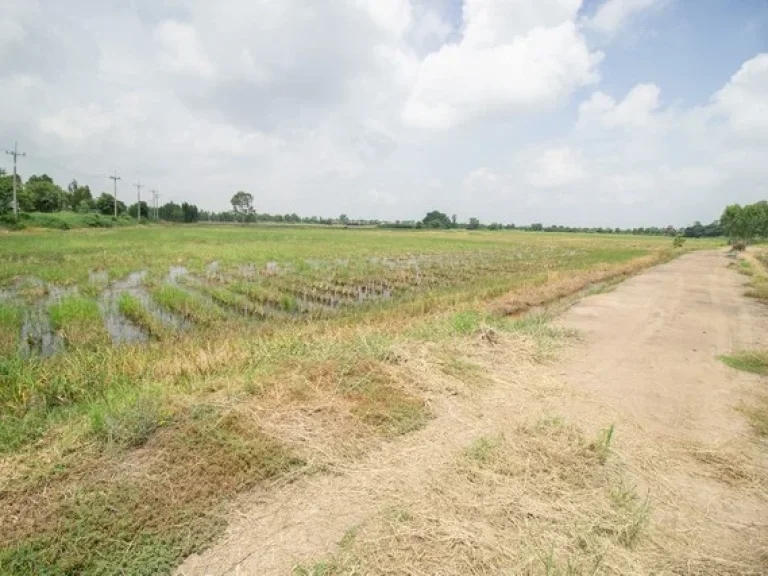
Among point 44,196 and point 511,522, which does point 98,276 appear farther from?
point 44,196

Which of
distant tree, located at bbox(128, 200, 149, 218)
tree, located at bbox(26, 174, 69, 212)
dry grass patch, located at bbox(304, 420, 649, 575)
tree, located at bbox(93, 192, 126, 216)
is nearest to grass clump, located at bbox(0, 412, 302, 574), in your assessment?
dry grass patch, located at bbox(304, 420, 649, 575)

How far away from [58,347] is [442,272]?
17081 mm

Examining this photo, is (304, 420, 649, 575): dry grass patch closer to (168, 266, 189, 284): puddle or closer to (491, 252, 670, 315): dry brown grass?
(491, 252, 670, 315): dry brown grass

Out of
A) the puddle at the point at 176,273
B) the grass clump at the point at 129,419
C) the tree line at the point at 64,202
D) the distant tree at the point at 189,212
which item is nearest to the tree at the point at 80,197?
the tree line at the point at 64,202

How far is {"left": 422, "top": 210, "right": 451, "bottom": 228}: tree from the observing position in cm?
13998

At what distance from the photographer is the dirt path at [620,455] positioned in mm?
2812

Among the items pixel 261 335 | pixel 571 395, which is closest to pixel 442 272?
pixel 261 335

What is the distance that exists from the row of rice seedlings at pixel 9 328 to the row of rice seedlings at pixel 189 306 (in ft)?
10.1

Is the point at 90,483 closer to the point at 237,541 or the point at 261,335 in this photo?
the point at 237,541

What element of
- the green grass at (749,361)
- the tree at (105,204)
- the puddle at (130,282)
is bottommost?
the green grass at (749,361)

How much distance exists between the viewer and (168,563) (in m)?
2.59

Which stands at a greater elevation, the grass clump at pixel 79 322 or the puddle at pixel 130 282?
the puddle at pixel 130 282

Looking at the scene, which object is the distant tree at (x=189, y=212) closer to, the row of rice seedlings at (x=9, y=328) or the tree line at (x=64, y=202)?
the tree line at (x=64, y=202)

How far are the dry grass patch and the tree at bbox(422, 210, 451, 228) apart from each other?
442ft
